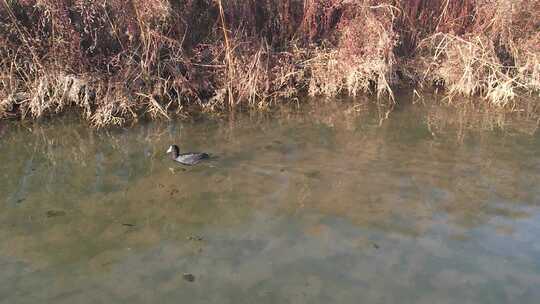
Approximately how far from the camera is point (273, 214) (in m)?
5.95

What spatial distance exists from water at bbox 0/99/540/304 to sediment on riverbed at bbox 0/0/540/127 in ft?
2.56

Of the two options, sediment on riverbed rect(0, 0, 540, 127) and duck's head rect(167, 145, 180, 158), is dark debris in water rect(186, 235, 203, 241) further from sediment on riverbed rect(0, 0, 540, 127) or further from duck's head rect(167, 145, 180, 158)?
sediment on riverbed rect(0, 0, 540, 127)

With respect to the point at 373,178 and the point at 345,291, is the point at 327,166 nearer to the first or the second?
the point at 373,178

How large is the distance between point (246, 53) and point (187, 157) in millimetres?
3573

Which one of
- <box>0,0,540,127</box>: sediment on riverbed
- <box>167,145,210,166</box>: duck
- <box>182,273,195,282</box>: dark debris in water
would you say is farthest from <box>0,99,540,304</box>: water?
<box>0,0,540,127</box>: sediment on riverbed

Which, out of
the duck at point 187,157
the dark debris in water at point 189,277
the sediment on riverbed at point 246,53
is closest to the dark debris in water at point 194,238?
the dark debris in water at point 189,277

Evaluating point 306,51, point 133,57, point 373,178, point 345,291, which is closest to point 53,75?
point 133,57

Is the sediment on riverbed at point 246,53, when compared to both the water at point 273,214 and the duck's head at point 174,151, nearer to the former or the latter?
the water at point 273,214

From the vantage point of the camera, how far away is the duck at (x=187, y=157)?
711cm

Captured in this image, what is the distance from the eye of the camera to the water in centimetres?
473

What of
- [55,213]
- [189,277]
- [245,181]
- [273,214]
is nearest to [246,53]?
[245,181]

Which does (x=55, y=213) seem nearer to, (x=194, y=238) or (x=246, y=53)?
(x=194, y=238)

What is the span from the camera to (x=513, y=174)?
6.87 metres

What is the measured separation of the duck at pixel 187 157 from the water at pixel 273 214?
6.4 inches
